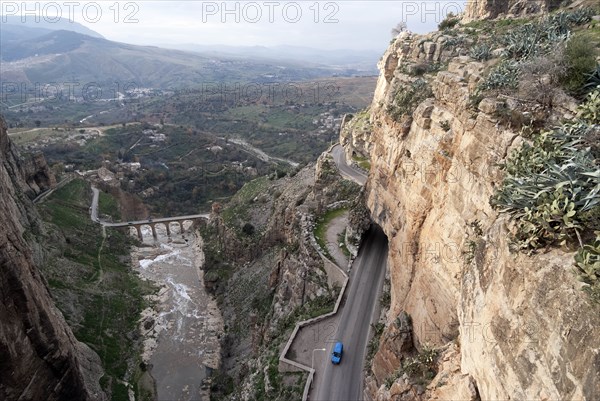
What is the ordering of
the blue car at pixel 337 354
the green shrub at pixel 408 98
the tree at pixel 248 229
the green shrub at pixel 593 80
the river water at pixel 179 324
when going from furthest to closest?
the tree at pixel 248 229
the river water at pixel 179 324
the blue car at pixel 337 354
the green shrub at pixel 408 98
the green shrub at pixel 593 80

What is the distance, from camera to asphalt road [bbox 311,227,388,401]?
19.7 metres

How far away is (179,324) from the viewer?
43938mm

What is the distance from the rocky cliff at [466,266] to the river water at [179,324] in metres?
22.8

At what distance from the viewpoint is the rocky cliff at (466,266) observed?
6398 mm

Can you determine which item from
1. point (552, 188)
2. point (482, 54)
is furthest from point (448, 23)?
point (552, 188)

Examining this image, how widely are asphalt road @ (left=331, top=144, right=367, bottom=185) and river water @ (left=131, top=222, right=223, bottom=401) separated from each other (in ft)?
70.1

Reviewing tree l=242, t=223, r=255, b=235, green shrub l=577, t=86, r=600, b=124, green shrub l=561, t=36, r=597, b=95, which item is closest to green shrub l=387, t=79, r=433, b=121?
green shrub l=561, t=36, r=597, b=95

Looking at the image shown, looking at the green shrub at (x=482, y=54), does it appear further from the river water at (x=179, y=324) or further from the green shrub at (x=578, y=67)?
the river water at (x=179, y=324)

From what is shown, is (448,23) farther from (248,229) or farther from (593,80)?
(248,229)

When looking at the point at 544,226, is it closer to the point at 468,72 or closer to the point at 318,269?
the point at 468,72

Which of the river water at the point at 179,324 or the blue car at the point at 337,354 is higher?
the blue car at the point at 337,354

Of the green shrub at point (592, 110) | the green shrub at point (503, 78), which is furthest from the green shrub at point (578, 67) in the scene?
the green shrub at point (503, 78)

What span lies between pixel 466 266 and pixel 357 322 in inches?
Result: 550

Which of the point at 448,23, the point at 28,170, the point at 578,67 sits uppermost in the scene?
the point at 448,23
